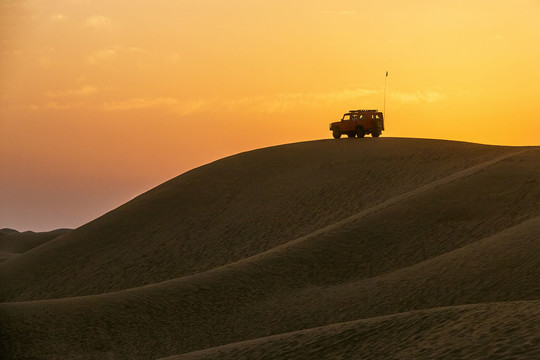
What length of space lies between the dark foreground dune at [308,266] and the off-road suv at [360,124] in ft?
3.89

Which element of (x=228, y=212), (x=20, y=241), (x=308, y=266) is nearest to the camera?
(x=308, y=266)

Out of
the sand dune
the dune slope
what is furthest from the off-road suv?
the sand dune

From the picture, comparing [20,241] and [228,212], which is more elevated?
[20,241]

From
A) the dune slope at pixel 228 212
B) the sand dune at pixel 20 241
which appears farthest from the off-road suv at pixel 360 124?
the sand dune at pixel 20 241

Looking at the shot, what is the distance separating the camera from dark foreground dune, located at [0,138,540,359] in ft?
53.4

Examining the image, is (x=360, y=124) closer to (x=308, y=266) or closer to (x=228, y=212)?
(x=228, y=212)

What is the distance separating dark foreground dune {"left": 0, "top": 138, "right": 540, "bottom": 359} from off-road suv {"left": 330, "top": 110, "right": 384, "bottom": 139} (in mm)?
1185

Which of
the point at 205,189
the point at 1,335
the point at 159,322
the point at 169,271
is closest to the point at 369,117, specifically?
the point at 205,189

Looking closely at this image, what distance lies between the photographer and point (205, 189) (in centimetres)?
5653

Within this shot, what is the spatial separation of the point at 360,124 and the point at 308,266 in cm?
2709

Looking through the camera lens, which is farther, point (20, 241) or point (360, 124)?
point (20, 241)

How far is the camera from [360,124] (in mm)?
57219

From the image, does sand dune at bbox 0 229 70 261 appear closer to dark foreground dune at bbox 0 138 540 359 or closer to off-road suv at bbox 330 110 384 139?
dark foreground dune at bbox 0 138 540 359

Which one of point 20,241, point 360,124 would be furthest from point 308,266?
point 20,241
